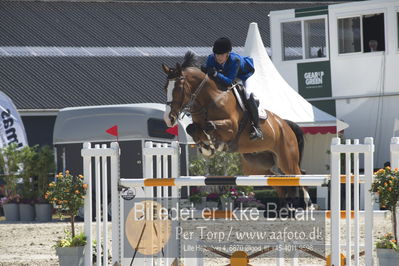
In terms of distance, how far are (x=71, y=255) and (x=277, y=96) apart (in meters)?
8.64

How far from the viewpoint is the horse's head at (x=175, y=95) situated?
21.1 feet

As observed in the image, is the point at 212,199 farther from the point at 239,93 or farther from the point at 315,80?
the point at 239,93

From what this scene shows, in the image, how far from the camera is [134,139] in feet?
44.3

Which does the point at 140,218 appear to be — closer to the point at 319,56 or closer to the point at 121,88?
the point at 319,56

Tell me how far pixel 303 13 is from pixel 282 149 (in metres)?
10.2

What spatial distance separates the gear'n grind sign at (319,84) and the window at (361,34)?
0.54 m

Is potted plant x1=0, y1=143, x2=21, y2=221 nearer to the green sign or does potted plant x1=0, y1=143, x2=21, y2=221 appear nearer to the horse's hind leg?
the green sign

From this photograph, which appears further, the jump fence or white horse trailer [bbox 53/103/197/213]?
white horse trailer [bbox 53/103/197/213]

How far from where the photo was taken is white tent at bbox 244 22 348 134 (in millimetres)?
14295

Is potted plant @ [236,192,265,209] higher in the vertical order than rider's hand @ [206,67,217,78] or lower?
lower

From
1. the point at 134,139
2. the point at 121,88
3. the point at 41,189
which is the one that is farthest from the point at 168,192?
the point at 121,88

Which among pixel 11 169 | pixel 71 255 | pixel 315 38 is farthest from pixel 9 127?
pixel 71 255

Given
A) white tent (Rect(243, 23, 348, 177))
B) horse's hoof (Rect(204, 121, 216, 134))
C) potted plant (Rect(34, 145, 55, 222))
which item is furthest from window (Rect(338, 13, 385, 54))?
horse's hoof (Rect(204, 121, 216, 134))

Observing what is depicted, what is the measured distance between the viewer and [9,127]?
48.6 feet
